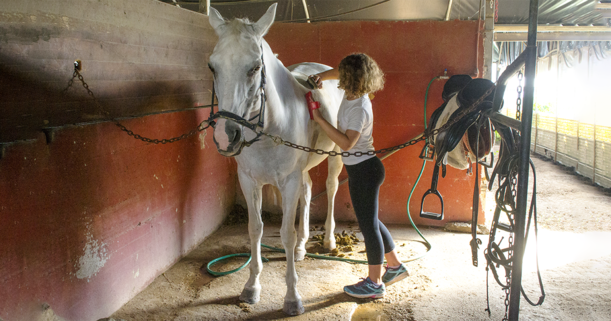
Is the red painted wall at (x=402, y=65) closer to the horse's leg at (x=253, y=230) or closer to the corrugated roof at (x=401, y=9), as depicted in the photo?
the corrugated roof at (x=401, y=9)

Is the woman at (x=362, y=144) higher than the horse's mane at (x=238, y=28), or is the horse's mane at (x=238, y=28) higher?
the horse's mane at (x=238, y=28)

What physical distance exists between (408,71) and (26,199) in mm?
3830

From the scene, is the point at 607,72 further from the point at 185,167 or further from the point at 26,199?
the point at 26,199

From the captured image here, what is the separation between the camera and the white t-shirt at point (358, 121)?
102 inches

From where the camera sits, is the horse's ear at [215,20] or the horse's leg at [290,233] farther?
the horse's leg at [290,233]

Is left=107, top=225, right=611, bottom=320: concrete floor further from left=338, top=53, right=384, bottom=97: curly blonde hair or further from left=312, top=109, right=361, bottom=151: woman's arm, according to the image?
left=338, top=53, right=384, bottom=97: curly blonde hair

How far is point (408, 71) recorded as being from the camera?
14.9ft

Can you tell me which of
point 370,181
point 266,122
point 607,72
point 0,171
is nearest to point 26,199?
point 0,171

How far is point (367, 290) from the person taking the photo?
2.87m

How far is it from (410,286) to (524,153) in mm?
1765

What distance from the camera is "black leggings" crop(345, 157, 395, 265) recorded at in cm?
268

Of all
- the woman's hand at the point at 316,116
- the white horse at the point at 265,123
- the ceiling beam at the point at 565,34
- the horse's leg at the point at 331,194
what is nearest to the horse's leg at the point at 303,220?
the horse's leg at the point at 331,194

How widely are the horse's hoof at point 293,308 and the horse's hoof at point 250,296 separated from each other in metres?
0.26

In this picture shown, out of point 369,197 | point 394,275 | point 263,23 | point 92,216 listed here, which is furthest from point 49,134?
point 394,275
